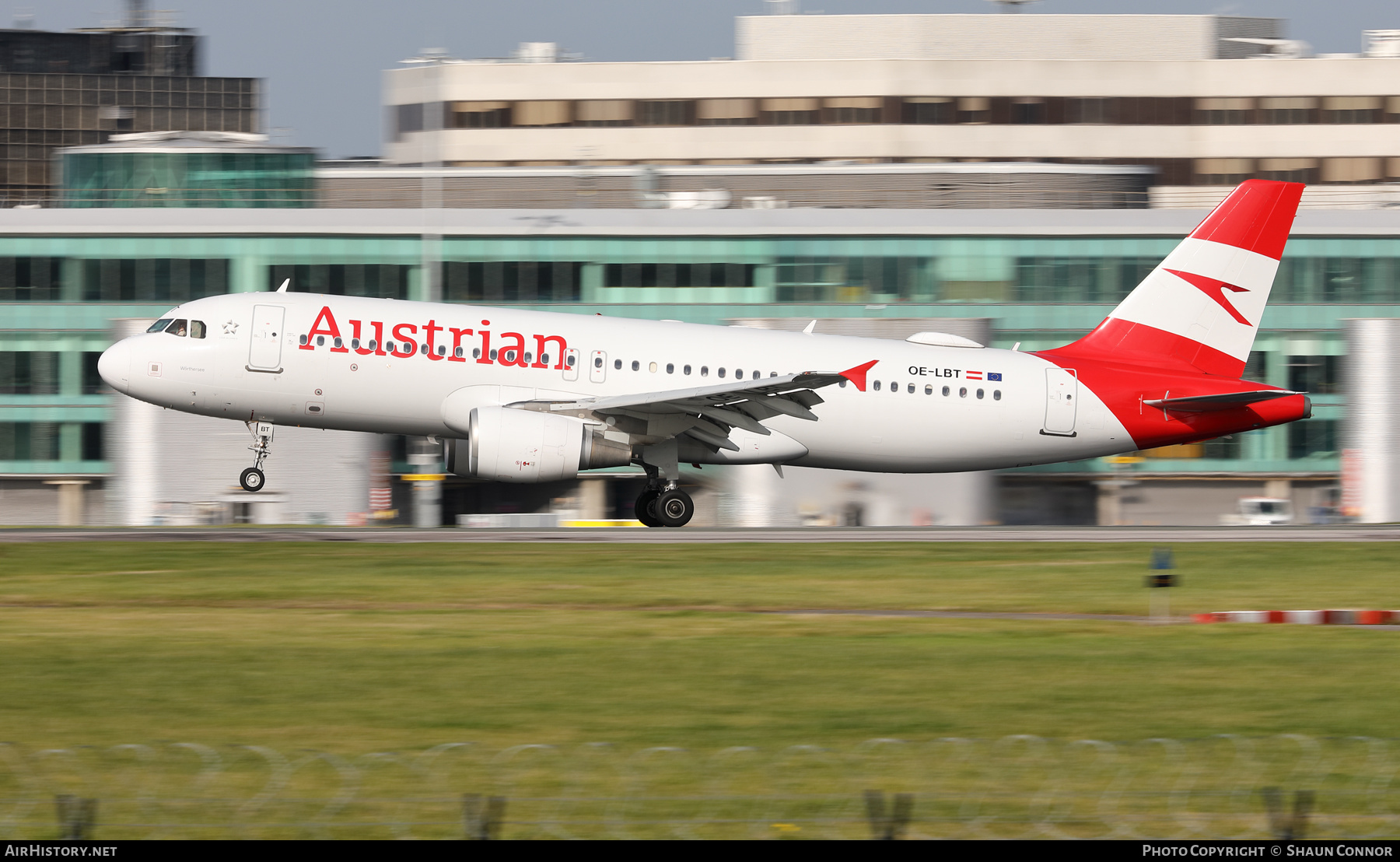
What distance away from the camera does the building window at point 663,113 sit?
9825 cm

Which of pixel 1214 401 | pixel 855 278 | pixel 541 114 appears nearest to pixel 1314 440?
pixel 855 278

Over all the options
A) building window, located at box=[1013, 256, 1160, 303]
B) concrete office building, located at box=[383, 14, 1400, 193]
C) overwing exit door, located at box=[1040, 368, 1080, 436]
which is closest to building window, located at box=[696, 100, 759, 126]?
concrete office building, located at box=[383, 14, 1400, 193]

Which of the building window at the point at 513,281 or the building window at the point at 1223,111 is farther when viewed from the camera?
the building window at the point at 1223,111

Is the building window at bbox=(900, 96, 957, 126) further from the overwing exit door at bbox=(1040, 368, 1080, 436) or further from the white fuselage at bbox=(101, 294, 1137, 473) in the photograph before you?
the overwing exit door at bbox=(1040, 368, 1080, 436)

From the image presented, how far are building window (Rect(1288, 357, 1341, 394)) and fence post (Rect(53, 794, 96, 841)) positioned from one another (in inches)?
2274

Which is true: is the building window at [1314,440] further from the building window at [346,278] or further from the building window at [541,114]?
the building window at [541,114]

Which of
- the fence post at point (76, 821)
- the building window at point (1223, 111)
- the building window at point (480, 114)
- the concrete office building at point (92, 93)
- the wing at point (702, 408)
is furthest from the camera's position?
the concrete office building at point (92, 93)

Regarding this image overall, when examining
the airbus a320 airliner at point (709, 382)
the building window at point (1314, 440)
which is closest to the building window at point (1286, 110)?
the building window at point (1314, 440)

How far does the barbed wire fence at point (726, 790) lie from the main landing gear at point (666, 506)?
21553 millimetres

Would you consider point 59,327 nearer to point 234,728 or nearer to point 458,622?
point 458,622

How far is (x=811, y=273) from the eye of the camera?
61.4 m

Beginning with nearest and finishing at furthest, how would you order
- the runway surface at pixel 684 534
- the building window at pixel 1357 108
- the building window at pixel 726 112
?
the runway surface at pixel 684 534
the building window at pixel 726 112
the building window at pixel 1357 108

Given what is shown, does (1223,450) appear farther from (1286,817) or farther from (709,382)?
(1286,817)

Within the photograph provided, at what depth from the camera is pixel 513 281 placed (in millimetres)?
60750
